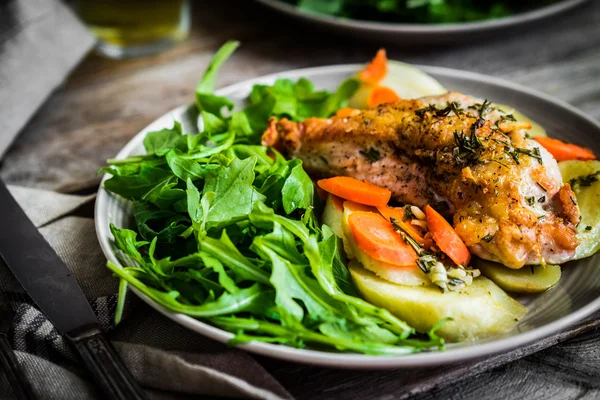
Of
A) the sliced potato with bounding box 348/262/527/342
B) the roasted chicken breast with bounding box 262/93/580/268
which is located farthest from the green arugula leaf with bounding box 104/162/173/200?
the sliced potato with bounding box 348/262/527/342

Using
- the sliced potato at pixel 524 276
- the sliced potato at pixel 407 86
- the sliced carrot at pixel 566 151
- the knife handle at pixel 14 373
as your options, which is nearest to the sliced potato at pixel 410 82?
the sliced potato at pixel 407 86

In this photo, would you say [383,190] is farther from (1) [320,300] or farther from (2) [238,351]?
(2) [238,351]

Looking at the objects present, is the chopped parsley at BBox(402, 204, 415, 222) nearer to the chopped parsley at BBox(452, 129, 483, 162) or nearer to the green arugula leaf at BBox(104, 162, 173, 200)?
the chopped parsley at BBox(452, 129, 483, 162)

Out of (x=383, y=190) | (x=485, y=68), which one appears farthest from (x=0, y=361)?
(x=485, y=68)

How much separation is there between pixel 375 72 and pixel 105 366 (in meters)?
2.20

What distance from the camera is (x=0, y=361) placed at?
2.14 m

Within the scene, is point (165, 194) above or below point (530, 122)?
below

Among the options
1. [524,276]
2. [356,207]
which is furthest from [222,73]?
[524,276]

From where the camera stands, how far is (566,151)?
273 centimetres

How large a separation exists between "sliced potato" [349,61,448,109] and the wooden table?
1223 mm

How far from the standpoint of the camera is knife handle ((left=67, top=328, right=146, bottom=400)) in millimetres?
1866

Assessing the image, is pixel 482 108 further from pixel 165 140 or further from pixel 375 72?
pixel 165 140

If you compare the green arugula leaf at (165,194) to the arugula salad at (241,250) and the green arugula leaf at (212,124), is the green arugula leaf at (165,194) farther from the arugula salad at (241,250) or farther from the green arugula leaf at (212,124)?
the green arugula leaf at (212,124)

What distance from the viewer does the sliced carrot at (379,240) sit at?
2203mm
